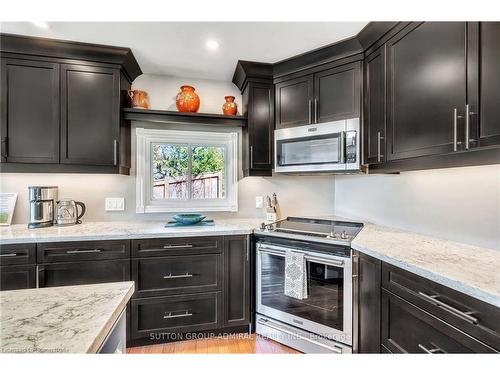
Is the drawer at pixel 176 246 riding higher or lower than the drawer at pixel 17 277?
higher

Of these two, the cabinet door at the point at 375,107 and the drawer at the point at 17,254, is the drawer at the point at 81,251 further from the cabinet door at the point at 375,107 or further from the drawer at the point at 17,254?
the cabinet door at the point at 375,107

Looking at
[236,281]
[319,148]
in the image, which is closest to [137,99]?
[319,148]

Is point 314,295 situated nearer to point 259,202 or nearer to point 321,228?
point 321,228

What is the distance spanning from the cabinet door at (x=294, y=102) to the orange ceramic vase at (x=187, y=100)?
0.80 m

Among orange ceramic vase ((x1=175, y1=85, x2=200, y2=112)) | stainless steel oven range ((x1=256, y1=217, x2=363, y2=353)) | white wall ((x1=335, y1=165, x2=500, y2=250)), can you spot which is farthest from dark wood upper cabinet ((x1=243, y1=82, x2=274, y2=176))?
white wall ((x1=335, y1=165, x2=500, y2=250))

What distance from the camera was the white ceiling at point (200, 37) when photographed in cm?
171

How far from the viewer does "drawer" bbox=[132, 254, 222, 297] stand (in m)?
1.84

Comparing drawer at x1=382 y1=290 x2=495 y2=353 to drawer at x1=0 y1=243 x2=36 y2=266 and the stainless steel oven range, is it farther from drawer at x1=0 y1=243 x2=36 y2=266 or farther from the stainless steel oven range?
drawer at x1=0 y1=243 x2=36 y2=266

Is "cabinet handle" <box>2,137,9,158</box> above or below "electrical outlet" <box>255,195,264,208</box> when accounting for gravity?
above

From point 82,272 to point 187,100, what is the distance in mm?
1671

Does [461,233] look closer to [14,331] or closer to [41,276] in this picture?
[14,331]

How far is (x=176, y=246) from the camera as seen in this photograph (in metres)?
1.90

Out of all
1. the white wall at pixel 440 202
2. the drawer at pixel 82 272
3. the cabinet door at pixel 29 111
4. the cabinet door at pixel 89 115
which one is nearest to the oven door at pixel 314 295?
the white wall at pixel 440 202

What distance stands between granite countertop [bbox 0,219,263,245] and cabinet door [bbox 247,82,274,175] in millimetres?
628
